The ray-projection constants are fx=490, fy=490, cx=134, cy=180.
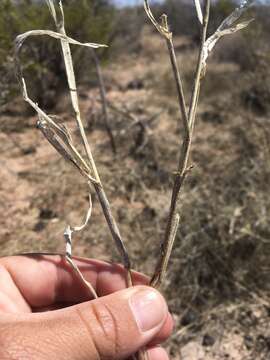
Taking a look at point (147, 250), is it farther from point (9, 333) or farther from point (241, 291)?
point (9, 333)

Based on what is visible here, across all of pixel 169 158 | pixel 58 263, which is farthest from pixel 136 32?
pixel 58 263

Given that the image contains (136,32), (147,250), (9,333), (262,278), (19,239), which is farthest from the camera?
(136,32)

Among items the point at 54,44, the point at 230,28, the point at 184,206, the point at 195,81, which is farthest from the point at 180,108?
the point at 54,44

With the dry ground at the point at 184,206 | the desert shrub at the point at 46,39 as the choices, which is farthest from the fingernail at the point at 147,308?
the desert shrub at the point at 46,39

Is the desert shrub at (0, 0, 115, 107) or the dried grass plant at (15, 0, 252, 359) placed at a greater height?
the desert shrub at (0, 0, 115, 107)

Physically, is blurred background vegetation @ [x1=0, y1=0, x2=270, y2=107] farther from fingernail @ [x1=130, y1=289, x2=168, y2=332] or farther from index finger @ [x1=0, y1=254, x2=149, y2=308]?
fingernail @ [x1=130, y1=289, x2=168, y2=332]

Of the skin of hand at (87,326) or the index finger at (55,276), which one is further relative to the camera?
the index finger at (55,276)

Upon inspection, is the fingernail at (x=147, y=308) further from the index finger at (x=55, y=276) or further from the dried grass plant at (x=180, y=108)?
the index finger at (x=55, y=276)

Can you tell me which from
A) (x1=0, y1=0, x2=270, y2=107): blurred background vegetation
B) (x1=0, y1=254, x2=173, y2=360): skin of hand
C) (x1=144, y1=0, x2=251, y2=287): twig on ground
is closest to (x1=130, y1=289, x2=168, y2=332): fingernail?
(x1=0, y1=254, x2=173, y2=360): skin of hand
